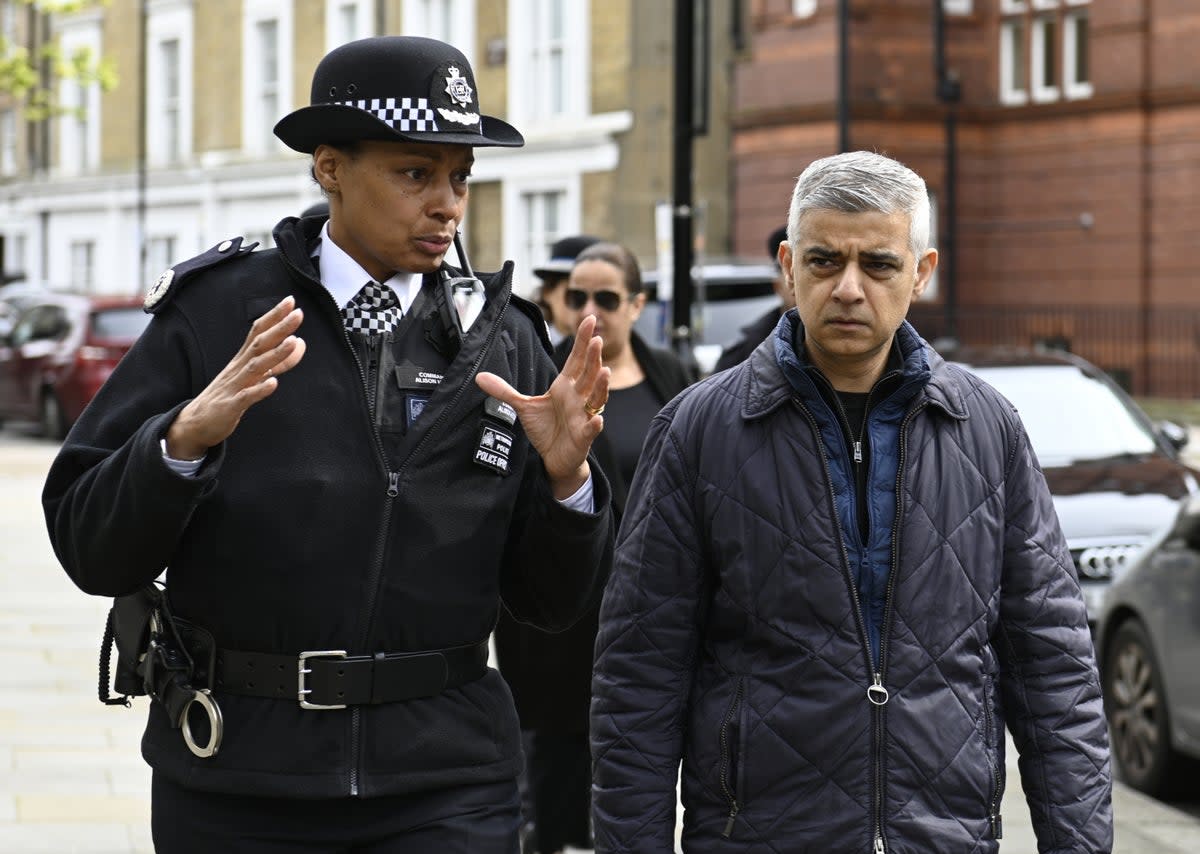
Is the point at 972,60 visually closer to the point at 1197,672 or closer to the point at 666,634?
the point at 1197,672

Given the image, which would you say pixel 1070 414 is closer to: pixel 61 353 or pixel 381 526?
pixel 381 526

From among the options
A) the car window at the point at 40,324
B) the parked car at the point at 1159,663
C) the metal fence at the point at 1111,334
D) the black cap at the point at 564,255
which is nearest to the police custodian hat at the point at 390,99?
the black cap at the point at 564,255

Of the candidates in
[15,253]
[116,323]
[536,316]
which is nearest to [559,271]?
[536,316]

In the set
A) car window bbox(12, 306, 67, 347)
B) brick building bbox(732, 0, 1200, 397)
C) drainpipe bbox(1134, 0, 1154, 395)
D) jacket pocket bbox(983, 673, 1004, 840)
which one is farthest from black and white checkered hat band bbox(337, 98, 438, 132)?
drainpipe bbox(1134, 0, 1154, 395)

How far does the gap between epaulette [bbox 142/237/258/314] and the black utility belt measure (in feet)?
1.95

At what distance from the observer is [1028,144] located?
110 ft

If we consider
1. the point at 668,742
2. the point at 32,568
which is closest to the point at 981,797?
the point at 668,742

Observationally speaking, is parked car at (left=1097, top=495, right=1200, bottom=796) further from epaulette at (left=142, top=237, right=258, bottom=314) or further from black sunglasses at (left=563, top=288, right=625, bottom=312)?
epaulette at (left=142, top=237, right=258, bottom=314)

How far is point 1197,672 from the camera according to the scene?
303 inches

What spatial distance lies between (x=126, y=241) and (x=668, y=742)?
46.9m

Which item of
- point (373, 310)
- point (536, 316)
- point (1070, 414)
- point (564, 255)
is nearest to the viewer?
point (373, 310)

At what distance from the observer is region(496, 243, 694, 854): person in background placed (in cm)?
598

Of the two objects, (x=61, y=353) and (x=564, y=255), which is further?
(x=61, y=353)

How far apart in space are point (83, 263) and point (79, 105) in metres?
3.76
